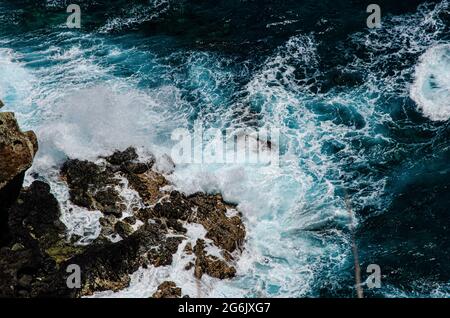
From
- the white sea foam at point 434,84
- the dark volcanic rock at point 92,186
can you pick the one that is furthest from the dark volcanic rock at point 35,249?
the white sea foam at point 434,84

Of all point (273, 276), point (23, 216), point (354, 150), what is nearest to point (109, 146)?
point (23, 216)

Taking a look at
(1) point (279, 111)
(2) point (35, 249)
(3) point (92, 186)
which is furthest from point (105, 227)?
(1) point (279, 111)

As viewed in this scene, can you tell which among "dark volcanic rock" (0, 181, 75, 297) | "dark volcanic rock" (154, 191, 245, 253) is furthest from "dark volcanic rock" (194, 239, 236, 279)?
"dark volcanic rock" (0, 181, 75, 297)

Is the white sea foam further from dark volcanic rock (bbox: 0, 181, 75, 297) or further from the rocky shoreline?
dark volcanic rock (bbox: 0, 181, 75, 297)

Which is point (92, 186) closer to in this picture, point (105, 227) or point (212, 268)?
point (105, 227)
